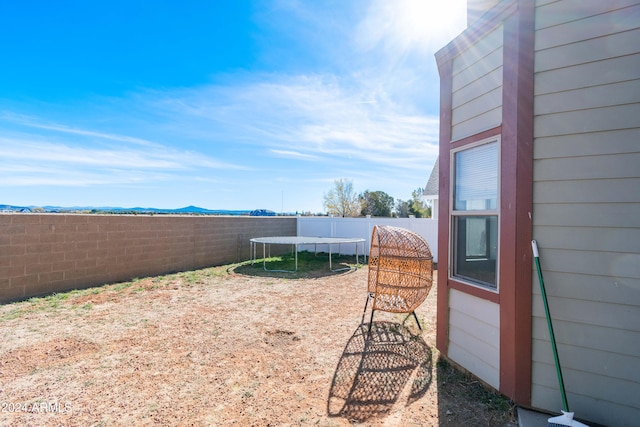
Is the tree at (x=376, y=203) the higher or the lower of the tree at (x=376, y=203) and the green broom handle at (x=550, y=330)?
the higher

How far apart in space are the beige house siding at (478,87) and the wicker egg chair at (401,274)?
1.47m

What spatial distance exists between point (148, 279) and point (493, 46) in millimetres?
7050

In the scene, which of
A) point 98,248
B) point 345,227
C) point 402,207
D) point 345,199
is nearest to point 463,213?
point 98,248

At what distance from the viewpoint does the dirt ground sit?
2045mm

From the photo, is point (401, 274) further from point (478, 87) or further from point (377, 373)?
point (478, 87)

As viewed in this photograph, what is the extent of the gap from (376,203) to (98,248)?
58.2 feet

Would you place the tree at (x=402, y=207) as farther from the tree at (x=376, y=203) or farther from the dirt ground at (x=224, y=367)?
the dirt ground at (x=224, y=367)

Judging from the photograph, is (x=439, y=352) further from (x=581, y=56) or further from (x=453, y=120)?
(x=581, y=56)

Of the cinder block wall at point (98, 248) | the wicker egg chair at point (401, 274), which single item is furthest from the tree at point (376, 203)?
the wicker egg chair at point (401, 274)

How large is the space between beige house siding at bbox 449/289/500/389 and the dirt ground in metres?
0.17

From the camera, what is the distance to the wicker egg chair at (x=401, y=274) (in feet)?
11.7

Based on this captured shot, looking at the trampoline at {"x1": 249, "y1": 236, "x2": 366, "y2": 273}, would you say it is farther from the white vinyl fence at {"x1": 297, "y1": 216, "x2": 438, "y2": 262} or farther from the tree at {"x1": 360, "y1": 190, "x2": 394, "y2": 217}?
the tree at {"x1": 360, "y1": 190, "x2": 394, "y2": 217}

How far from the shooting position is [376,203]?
21453 mm

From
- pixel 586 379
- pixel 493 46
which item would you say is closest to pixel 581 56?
pixel 493 46
